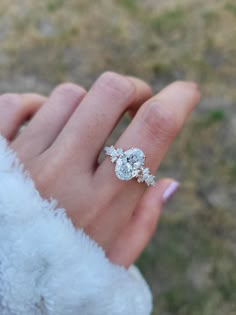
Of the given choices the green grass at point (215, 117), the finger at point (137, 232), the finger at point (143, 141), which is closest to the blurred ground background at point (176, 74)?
the green grass at point (215, 117)

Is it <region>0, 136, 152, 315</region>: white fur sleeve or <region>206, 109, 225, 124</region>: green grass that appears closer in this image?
<region>0, 136, 152, 315</region>: white fur sleeve

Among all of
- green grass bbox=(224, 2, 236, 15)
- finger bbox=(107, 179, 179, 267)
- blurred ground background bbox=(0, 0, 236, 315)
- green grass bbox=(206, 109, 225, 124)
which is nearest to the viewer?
finger bbox=(107, 179, 179, 267)

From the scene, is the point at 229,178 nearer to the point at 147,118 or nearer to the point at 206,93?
the point at 206,93

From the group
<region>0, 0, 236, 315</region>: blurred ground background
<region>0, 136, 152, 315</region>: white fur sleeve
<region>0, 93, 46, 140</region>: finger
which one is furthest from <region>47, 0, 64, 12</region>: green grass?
<region>0, 136, 152, 315</region>: white fur sleeve

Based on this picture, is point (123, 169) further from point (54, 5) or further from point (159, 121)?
point (54, 5)

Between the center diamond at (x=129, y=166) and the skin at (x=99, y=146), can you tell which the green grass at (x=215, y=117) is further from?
the center diamond at (x=129, y=166)

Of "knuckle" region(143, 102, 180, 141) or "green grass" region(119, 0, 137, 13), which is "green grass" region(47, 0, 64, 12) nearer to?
"green grass" region(119, 0, 137, 13)
